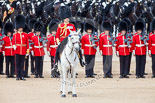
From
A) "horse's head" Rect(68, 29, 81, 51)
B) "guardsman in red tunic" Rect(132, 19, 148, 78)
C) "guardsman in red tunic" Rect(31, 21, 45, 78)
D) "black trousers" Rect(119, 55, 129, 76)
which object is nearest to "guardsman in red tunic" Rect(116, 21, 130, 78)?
"black trousers" Rect(119, 55, 129, 76)

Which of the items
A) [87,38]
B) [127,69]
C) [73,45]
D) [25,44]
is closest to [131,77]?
[127,69]

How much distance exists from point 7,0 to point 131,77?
991 cm

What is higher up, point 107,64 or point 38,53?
point 38,53

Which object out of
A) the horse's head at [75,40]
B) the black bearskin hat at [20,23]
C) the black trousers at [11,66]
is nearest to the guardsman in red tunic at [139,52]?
the black bearskin hat at [20,23]

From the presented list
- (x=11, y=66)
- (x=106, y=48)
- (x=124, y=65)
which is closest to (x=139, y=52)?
(x=124, y=65)

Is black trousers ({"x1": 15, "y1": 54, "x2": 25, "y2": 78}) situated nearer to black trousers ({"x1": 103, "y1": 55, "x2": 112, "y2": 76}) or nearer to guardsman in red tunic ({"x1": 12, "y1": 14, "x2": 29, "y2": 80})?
guardsman in red tunic ({"x1": 12, "y1": 14, "x2": 29, "y2": 80})

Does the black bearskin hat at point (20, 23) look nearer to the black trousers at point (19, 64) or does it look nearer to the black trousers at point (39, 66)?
the black trousers at point (39, 66)

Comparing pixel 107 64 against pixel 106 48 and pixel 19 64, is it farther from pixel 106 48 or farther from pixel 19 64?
pixel 19 64

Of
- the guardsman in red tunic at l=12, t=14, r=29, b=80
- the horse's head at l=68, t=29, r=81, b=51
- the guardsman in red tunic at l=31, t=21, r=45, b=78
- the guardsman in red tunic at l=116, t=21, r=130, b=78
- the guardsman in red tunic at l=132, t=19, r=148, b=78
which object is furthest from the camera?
the guardsman in red tunic at l=31, t=21, r=45, b=78

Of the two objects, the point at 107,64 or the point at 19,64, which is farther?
the point at 107,64

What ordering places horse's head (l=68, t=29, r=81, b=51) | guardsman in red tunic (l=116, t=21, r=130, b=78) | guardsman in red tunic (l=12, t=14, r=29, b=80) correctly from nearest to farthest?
1. horse's head (l=68, t=29, r=81, b=51)
2. guardsman in red tunic (l=12, t=14, r=29, b=80)
3. guardsman in red tunic (l=116, t=21, r=130, b=78)

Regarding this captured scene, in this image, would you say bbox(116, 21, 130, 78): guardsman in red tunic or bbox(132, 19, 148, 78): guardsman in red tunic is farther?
bbox(116, 21, 130, 78): guardsman in red tunic

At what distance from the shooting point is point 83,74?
17.3 meters

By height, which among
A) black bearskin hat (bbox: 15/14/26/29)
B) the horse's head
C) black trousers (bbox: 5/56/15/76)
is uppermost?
black bearskin hat (bbox: 15/14/26/29)
